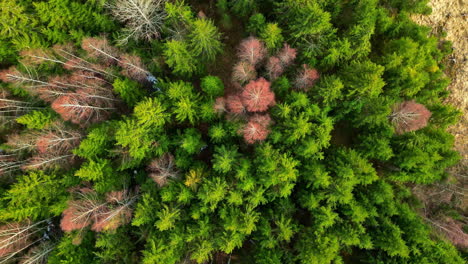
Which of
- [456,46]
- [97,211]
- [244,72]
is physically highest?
[456,46]

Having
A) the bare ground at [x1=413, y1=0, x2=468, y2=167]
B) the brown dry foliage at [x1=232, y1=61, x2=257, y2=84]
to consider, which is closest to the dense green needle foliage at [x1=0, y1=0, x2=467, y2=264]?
the brown dry foliage at [x1=232, y1=61, x2=257, y2=84]

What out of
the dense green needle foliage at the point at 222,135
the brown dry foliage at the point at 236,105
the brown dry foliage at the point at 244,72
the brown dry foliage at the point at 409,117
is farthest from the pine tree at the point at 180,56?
the brown dry foliage at the point at 409,117

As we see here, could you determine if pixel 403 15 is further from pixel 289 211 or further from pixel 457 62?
pixel 289 211

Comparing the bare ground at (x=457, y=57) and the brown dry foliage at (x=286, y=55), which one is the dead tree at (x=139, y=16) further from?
the bare ground at (x=457, y=57)

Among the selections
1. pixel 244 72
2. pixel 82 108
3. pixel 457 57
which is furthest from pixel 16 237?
pixel 457 57

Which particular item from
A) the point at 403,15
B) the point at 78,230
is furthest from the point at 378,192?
the point at 78,230

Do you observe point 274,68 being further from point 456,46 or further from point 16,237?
point 16,237
